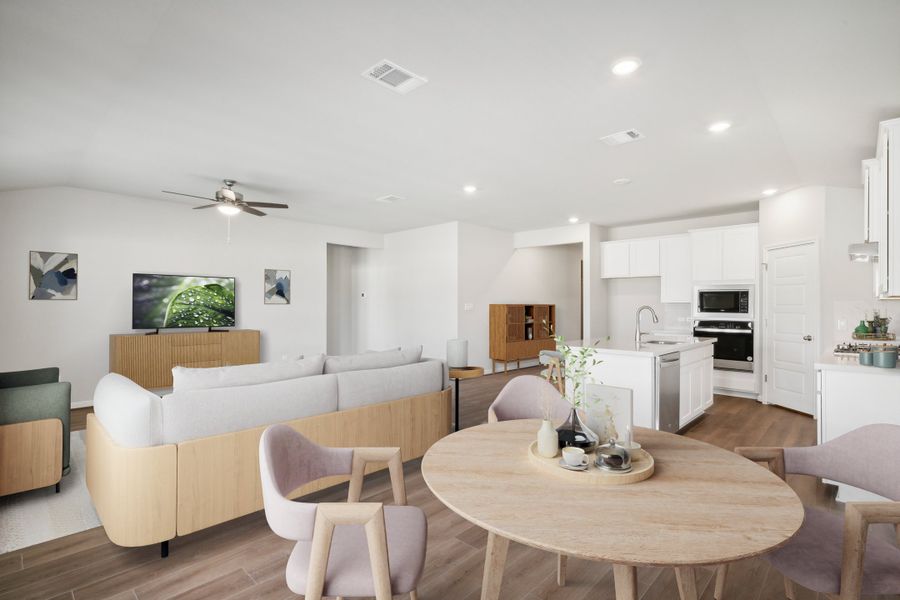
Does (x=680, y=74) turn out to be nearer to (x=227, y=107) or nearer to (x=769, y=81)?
(x=769, y=81)

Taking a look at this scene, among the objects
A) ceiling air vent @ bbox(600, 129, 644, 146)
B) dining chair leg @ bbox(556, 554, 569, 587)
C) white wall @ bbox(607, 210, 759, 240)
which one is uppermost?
ceiling air vent @ bbox(600, 129, 644, 146)

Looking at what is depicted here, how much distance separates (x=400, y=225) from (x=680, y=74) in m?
5.64

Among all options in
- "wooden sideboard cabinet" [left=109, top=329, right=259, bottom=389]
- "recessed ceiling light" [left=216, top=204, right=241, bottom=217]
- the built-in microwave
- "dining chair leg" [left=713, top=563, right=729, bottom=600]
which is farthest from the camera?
the built-in microwave

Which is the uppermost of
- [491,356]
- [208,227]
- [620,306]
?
[208,227]

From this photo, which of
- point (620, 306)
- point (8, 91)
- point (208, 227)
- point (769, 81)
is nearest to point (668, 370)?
point (769, 81)

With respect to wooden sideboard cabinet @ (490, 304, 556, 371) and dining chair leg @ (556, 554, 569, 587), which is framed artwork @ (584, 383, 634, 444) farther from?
wooden sideboard cabinet @ (490, 304, 556, 371)

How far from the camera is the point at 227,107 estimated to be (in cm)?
296

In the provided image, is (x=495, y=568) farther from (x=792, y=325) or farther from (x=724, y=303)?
(x=724, y=303)

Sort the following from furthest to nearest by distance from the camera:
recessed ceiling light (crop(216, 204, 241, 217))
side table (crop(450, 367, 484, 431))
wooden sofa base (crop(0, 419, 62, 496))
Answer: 1. recessed ceiling light (crop(216, 204, 241, 217))
2. side table (crop(450, 367, 484, 431))
3. wooden sofa base (crop(0, 419, 62, 496))

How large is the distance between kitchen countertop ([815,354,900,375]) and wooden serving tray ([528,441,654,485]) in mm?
2366

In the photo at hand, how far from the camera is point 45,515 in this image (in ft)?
8.32

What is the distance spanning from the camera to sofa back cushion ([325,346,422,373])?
2967mm

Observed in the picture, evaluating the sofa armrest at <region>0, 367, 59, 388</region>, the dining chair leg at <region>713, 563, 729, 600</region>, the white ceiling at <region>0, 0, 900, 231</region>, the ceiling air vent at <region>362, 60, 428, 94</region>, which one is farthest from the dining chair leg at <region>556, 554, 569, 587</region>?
the sofa armrest at <region>0, 367, 59, 388</region>

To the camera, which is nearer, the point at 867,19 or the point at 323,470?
the point at 323,470
